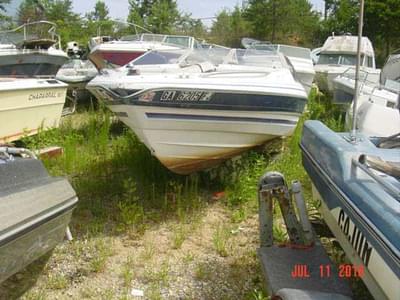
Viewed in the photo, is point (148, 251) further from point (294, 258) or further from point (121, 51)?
point (121, 51)

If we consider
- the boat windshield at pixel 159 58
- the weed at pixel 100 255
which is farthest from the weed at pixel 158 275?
the boat windshield at pixel 159 58

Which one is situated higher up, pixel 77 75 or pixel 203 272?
pixel 77 75

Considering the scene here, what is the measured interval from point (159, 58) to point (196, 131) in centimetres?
154

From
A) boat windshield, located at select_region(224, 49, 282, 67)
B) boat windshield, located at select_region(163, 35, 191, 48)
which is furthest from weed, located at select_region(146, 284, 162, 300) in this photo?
boat windshield, located at select_region(163, 35, 191, 48)

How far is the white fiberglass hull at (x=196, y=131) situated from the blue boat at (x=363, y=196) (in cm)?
99

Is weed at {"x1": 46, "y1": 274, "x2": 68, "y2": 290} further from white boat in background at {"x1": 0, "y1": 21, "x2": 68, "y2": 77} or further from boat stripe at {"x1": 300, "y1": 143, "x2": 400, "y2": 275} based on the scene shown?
white boat in background at {"x1": 0, "y1": 21, "x2": 68, "y2": 77}

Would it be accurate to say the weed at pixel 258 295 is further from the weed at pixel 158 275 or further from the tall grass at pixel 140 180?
the tall grass at pixel 140 180

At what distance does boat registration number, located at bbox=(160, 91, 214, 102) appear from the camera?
367 centimetres

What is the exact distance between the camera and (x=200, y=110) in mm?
3787

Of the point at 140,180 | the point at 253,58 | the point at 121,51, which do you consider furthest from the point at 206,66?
the point at 121,51

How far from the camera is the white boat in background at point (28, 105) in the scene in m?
5.40

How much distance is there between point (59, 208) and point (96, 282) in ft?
2.63

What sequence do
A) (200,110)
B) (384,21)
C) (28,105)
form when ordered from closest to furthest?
(200,110) < (28,105) < (384,21)

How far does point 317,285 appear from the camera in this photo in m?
2.26
